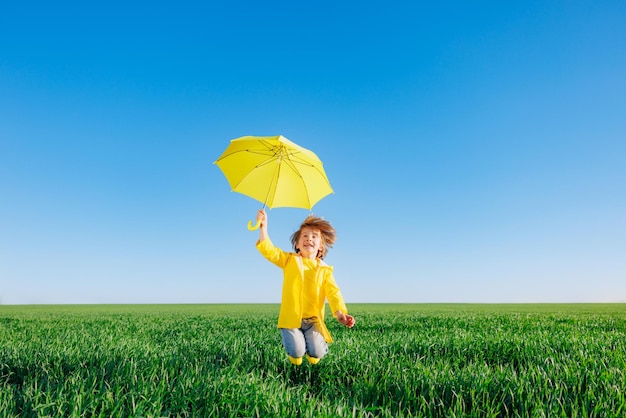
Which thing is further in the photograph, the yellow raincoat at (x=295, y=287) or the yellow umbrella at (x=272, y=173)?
the yellow umbrella at (x=272, y=173)

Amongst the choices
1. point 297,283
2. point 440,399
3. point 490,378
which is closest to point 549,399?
point 490,378

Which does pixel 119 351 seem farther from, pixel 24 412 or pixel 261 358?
pixel 24 412

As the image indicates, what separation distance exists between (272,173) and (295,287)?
162 centimetres

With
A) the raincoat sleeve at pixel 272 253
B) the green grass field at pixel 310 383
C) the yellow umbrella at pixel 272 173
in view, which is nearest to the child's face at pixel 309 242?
the raincoat sleeve at pixel 272 253

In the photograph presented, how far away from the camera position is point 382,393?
4.80 meters

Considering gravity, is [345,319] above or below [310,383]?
above

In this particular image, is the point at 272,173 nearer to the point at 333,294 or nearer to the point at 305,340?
the point at 333,294

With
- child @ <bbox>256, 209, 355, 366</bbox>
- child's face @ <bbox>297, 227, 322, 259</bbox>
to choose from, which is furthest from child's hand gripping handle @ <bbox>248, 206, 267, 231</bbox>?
child's face @ <bbox>297, 227, 322, 259</bbox>

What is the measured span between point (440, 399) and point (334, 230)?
8.58 feet

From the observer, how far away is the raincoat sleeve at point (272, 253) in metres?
5.62

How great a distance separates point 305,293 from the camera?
590 centimetres

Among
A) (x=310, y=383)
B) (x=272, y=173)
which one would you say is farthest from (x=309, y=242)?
(x=310, y=383)

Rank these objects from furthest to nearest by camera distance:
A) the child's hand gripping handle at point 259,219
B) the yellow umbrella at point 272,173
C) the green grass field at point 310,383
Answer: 1. the yellow umbrella at point 272,173
2. the child's hand gripping handle at point 259,219
3. the green grass field at point 310,383

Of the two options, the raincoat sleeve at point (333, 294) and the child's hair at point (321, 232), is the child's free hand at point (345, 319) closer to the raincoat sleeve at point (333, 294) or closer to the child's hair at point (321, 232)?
the raincoat sleeve at point (333, 294)
